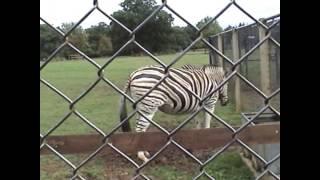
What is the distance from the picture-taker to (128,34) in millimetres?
808

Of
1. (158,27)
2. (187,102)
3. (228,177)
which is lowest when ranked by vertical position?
(228,177)

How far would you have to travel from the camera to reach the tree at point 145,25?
83cm

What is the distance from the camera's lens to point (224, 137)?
37.6 inches

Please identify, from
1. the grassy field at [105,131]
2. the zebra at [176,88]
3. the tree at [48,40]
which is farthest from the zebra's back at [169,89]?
the tree at [48,40]

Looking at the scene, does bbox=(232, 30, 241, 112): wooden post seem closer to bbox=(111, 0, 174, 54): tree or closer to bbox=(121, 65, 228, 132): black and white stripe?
bbox=(121, 65, 228, 132): black and white stripe

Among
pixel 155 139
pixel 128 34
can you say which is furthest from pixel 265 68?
pixel 128 34

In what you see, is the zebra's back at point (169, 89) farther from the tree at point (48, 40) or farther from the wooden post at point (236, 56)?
the tree at point (48, 40)

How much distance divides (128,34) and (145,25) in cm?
8

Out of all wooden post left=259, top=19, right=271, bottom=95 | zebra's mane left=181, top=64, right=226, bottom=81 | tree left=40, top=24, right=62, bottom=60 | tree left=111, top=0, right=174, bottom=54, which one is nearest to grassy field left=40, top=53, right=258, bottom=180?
wooden post left=259, top=19, right=271, bottom=95
